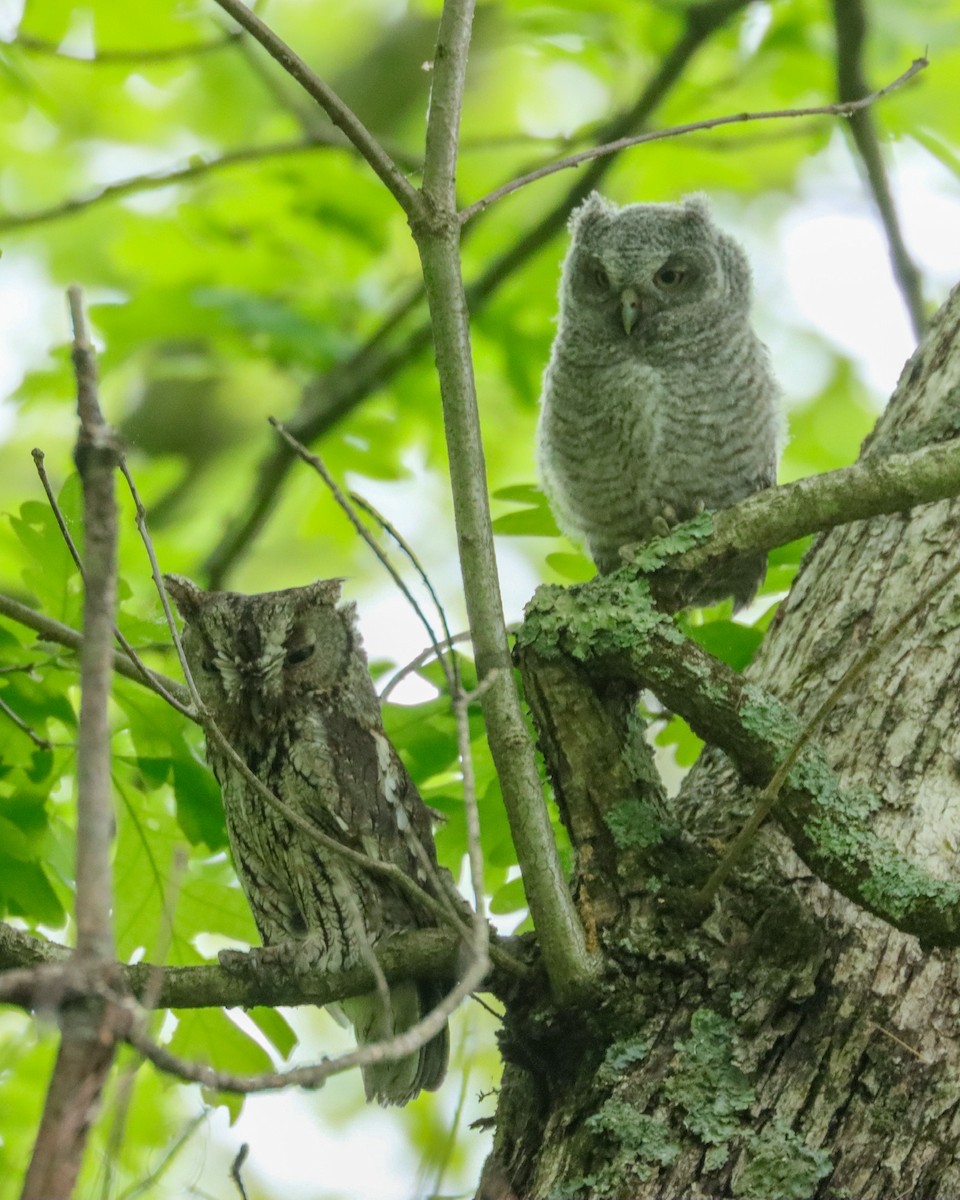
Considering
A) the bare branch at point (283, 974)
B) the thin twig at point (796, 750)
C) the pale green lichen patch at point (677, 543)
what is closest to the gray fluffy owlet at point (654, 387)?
the pale green lichen patch at point (677, 543)

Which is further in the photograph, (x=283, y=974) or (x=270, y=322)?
(x=270, y=322)

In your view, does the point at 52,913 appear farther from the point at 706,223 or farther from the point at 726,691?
the point at 706,223

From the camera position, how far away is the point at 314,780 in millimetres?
2840

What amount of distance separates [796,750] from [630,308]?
2.23 m

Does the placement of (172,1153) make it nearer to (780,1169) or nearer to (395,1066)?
(780,1169)

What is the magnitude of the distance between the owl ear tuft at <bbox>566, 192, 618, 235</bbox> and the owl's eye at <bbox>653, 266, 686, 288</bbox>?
12.7 inches

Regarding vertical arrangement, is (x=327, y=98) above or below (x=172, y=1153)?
above

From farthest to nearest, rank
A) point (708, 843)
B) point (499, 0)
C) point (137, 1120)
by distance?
1. point (499, 0)
2. point (137, 1120)
3. point (708, 843)

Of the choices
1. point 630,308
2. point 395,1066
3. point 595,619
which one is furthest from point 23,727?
point 630,308

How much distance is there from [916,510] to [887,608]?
0.30 meters

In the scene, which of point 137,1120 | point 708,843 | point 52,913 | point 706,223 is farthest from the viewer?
point 706,223

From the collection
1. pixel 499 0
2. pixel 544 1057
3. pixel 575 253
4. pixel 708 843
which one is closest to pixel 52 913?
pixel 544 1057

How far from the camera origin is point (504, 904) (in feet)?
9.79

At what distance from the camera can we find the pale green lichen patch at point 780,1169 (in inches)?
81.0
